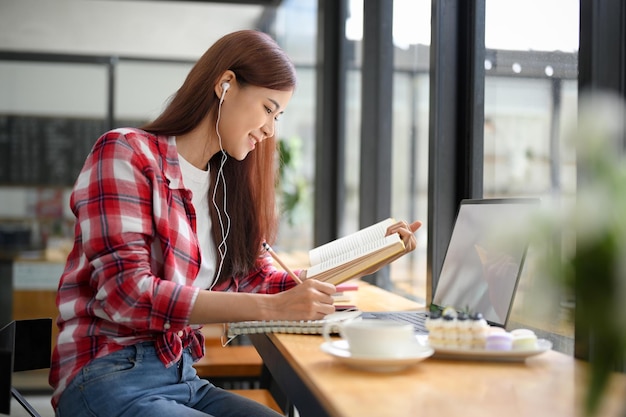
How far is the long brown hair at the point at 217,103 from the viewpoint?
1.65 m

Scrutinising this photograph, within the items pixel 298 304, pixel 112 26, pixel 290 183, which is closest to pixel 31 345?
pixel 298 304

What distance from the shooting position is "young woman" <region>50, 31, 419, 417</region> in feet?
4.45

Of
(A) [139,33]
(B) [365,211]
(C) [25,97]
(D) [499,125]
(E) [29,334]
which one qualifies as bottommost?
(E) [29,334]

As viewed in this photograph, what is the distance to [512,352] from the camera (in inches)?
48.1

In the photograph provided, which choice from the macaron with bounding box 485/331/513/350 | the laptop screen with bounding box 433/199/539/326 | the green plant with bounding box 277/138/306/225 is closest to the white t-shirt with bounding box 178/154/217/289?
the laptop screen with bounding box 433/199/539/326

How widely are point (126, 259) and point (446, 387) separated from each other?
0.61 m

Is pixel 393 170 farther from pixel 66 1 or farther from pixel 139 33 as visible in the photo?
pixel 66 1

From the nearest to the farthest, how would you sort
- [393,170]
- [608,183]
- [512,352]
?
1. [608,183]
2. [512,352]
3. [393,170]

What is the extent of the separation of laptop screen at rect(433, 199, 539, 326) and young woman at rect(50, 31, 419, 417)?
12 centimetres

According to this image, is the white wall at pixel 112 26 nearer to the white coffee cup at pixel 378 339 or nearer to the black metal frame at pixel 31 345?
the black metal frame at pixel 31 345

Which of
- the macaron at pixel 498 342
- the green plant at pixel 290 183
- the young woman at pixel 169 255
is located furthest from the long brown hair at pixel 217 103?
the green plant at pixel 290 183

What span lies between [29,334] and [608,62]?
1262mm

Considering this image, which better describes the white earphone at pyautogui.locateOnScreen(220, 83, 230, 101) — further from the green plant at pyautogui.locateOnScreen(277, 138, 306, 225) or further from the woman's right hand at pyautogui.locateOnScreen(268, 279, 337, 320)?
the green plant at pyautogui.locateOnScreen(277, 138, 306, 225)

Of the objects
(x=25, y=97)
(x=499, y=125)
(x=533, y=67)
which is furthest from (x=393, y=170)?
(x=25, y=97)
